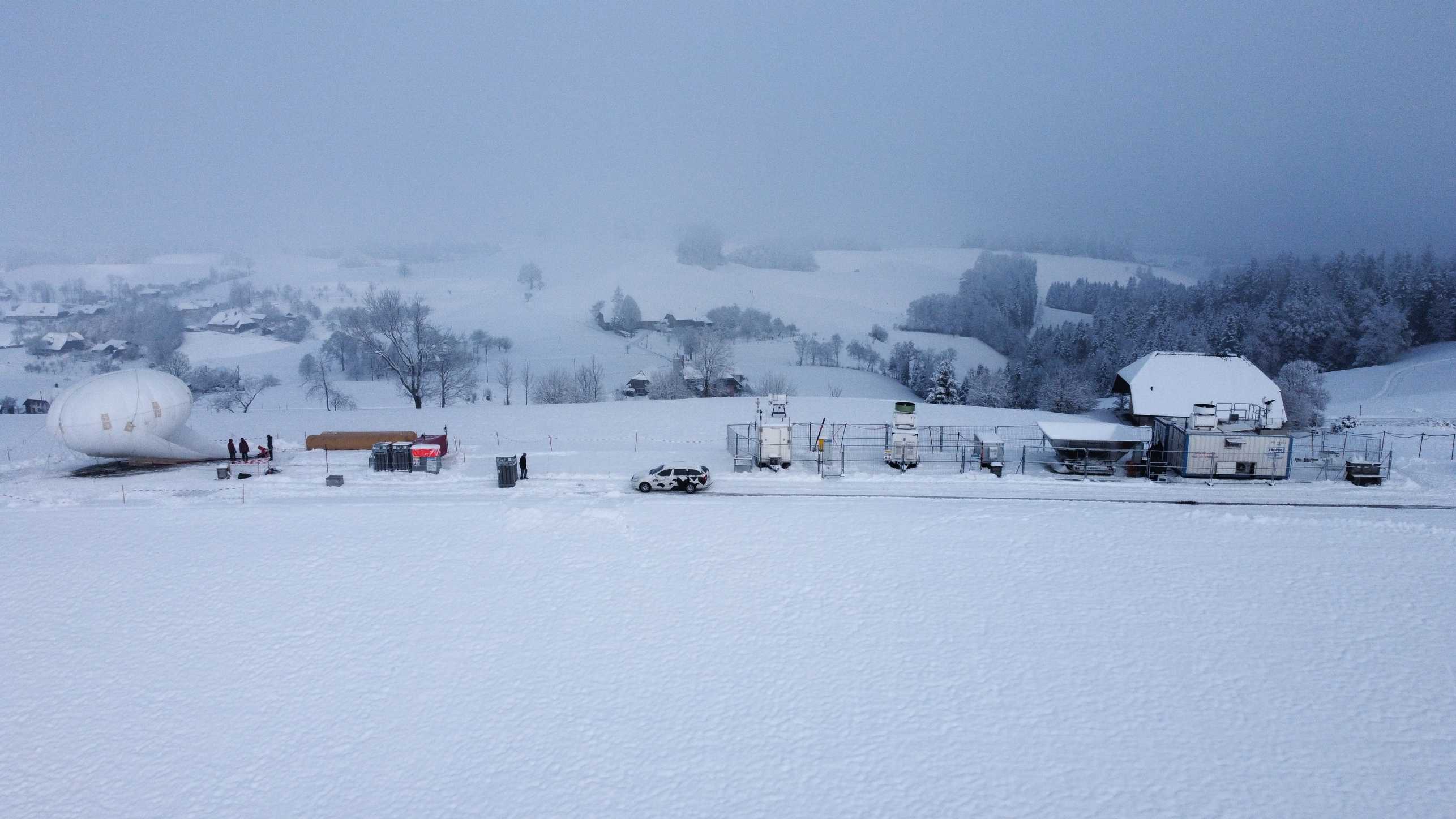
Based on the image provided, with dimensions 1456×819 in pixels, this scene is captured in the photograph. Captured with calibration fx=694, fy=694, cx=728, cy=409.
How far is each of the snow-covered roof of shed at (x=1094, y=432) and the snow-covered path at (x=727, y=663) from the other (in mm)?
6300

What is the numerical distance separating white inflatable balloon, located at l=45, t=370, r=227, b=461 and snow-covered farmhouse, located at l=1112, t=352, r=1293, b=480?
41813 millimetres

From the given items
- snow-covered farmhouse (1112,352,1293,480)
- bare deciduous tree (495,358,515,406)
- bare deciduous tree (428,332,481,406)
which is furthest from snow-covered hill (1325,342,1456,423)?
bare deciduous tree (495,358,515,406)

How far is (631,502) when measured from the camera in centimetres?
2509

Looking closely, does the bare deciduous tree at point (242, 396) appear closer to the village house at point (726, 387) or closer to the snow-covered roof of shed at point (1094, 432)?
the village house at point (726, 387)

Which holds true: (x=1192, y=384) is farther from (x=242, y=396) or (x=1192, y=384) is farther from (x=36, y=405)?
(x=36, y=405)

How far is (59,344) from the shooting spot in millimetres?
87188

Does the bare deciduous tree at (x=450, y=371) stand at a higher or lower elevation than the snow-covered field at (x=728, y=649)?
higher

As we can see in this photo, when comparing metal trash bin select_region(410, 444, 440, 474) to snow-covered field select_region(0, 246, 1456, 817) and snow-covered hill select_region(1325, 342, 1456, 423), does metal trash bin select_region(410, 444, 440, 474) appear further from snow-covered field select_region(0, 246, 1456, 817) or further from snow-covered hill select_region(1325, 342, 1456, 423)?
snow-covered hill select_region(1325, 342, 1456, 423)

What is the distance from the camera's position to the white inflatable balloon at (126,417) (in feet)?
90.5

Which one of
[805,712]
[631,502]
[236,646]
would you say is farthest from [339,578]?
[805,712]

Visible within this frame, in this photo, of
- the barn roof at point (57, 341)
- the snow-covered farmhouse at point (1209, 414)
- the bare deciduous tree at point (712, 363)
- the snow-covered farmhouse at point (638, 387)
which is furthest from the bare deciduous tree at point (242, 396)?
the snow-covered farmhouse at point (1209, 414)

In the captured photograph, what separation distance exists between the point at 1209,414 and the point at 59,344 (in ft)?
392

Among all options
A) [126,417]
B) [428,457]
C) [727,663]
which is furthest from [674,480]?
[126,417]

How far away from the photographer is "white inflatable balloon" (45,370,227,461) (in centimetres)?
2758
